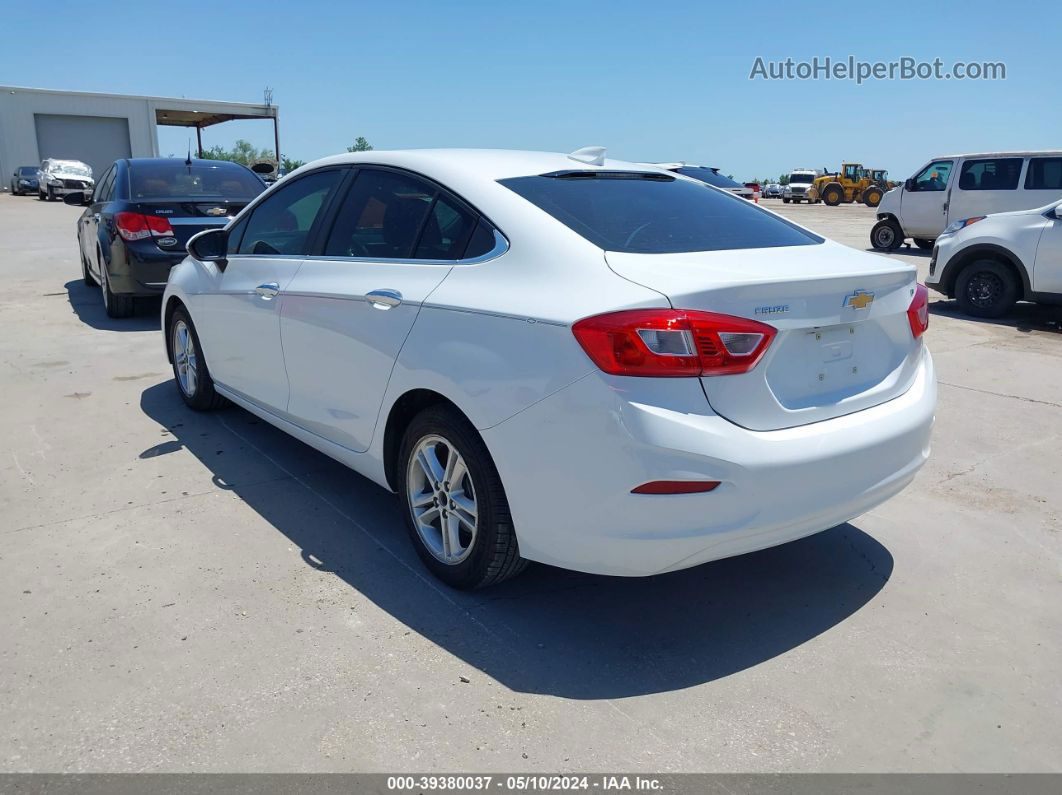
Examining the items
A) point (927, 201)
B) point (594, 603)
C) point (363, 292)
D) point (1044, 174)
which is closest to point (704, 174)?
point (1044, 174)

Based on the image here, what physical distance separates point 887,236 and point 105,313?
1515cm

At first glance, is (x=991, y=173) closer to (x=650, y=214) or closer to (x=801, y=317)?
(x=650, y=214)

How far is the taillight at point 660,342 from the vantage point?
2609 mm

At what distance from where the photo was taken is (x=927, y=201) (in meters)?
16.7

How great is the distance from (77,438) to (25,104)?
49537 mm

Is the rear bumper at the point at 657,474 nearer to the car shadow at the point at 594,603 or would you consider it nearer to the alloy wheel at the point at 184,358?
the car shadow at the point at 594,603

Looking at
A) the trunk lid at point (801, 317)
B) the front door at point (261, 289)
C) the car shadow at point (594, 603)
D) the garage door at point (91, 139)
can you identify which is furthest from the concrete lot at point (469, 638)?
the garage door at point (91, 139)

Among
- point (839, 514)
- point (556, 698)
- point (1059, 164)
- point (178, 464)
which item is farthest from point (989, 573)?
point (1059, 164)

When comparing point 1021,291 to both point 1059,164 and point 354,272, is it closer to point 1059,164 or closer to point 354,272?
point 1059,164

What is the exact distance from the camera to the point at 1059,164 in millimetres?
14297

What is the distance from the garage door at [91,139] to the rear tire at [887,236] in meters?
42.7

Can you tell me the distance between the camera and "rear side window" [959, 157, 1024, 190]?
1489 cm

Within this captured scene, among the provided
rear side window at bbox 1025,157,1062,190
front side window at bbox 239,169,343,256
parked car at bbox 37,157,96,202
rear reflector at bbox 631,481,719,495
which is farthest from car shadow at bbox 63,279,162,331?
parked car at bbox 37,157,96,202

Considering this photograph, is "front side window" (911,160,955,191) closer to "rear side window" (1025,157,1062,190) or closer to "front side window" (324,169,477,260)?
"rear side window" (1025,157,1062,190)
